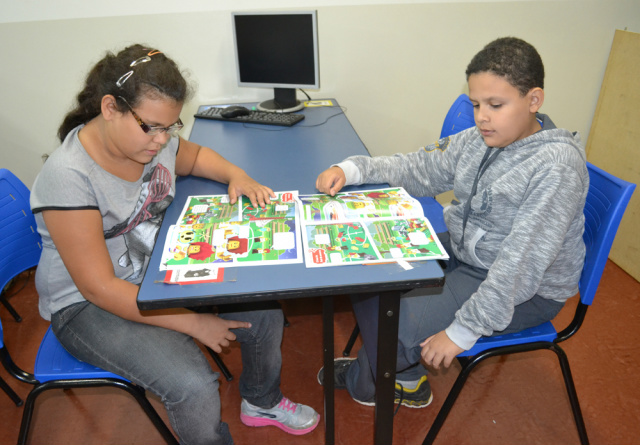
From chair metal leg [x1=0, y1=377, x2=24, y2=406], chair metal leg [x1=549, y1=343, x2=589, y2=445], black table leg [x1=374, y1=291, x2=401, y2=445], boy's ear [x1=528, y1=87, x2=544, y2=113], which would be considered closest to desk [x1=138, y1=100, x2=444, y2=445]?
black table leg [x1=374, y1=291, x2=401, y2=445]

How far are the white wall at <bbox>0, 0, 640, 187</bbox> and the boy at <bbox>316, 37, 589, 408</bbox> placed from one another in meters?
1.08

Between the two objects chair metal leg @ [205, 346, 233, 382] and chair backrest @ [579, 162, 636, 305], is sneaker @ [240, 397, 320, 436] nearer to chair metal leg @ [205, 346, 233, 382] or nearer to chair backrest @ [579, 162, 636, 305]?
chair metal leg @ [205, 346, 233, 382]

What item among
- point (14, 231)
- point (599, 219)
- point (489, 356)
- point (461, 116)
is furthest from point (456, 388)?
point (14, 231)

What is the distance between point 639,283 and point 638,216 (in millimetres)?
311

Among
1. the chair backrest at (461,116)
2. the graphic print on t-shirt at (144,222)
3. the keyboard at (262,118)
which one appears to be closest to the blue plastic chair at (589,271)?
the chair backrest at (461,116)

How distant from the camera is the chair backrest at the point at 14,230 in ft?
4.09

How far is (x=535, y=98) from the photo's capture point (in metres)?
1.11

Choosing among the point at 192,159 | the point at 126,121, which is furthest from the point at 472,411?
the point at 126,121

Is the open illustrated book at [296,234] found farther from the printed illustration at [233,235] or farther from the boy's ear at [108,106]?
the boy's ear at [108,106]

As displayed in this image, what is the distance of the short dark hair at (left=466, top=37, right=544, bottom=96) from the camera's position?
108 cm

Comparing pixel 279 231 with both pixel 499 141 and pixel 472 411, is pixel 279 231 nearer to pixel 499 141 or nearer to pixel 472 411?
pixel 499 141

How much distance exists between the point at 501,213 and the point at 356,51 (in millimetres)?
1417

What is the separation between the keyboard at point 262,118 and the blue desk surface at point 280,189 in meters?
0.02

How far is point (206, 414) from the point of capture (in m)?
1.14
